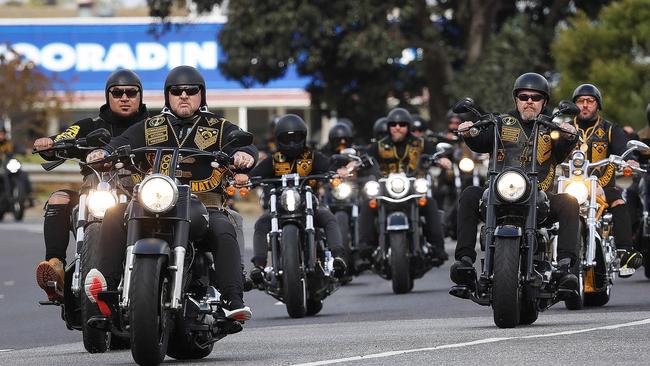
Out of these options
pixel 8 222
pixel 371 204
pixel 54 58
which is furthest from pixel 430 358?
pixel 54 58

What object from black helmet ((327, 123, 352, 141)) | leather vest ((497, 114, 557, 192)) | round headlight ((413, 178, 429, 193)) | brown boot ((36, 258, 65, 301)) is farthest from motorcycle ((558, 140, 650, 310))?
black helmet ((327, 123, 352, 141))

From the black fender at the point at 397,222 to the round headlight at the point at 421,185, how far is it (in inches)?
23.6

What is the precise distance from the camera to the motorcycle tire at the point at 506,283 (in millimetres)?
12742

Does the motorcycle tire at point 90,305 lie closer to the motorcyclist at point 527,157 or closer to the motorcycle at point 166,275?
the motorcycle at point 166,275

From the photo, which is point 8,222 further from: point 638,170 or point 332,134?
point 638,170

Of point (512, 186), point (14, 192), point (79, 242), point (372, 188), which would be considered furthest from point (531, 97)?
point (14, 192)

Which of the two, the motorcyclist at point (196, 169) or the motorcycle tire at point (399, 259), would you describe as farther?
the motorcycle tire at point (399, 259)

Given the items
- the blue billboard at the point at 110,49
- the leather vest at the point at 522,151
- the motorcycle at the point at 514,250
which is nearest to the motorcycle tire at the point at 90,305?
the motorcycle at the point at 514,250

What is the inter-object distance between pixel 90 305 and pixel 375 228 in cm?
824

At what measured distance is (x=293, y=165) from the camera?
686 inches

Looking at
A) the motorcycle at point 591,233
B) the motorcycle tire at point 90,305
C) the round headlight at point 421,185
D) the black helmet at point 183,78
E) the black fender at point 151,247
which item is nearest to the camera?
the black fender at point 151,247

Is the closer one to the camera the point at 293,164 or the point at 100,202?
the point at 100,202

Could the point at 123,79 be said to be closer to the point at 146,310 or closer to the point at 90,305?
the point at 90,305

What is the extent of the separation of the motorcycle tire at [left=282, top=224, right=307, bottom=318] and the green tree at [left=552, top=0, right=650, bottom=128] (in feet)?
70.3
